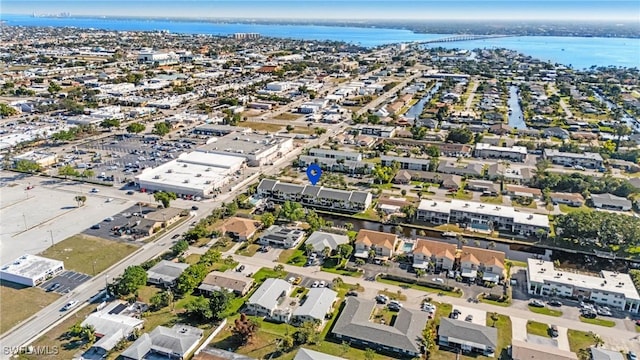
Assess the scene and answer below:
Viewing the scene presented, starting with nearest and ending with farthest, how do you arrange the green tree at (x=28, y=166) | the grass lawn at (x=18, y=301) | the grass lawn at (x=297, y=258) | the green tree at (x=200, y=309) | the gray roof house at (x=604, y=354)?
the gray roof house at (x=604, y=354), the green tree at (x=200, y=309), the grass lawn at (x=18, y=301), the grass lawn at (x=297, y=258), the green tree at (x=28, y=166)

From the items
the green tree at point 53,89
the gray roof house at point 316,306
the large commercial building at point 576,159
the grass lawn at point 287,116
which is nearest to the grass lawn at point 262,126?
the grass lawn at point 287,116

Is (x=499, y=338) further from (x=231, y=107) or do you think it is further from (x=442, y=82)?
(x=442, y=82)

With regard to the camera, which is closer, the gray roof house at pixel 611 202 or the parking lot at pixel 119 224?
the parking lot at pixel 119 224

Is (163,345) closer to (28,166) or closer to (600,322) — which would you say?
(600,322)

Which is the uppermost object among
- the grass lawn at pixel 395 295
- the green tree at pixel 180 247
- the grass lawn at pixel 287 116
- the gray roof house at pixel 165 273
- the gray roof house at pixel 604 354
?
the grass lawn at pixel 287 116

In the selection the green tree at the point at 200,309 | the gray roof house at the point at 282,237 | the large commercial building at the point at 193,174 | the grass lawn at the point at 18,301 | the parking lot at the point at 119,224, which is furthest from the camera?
the large commercial building at the point at 193,174

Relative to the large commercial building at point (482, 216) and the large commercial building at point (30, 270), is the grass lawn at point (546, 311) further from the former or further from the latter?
the large commercial building at point (30, 270)

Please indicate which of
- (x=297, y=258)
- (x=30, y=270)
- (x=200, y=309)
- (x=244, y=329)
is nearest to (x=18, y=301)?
(x=30, y=270)
